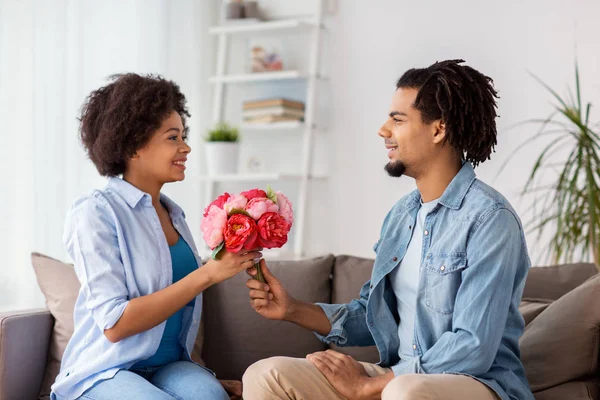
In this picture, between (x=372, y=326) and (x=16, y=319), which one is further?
(x=16, y=319)

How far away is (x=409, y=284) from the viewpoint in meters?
2.21

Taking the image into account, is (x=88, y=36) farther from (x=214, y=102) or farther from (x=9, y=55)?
(x=214, y=102)

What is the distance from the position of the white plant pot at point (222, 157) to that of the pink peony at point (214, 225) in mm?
2452

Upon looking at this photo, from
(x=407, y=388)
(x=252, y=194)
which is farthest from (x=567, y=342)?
(x=252, y=194)

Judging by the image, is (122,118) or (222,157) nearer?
(122,118)

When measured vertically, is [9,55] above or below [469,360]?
above

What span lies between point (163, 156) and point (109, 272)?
0.40 meters

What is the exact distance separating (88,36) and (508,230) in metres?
2.78

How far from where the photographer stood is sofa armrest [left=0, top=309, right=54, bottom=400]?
8.27 feet

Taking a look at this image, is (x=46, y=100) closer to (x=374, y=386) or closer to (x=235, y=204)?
(x=235, y=204)

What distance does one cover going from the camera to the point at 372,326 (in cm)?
227

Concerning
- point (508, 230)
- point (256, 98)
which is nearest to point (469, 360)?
point (508, 230)

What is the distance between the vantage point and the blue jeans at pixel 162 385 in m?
2.15

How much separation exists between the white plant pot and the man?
2.28m
